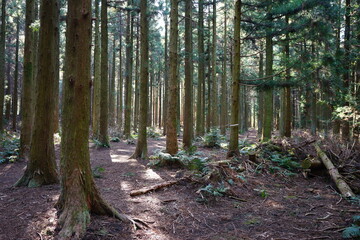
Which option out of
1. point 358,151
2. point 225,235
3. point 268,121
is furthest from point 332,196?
point 268,121

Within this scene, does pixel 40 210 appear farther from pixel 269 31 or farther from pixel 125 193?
pixel 269 31

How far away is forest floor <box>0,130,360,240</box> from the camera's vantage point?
3697 millimetres

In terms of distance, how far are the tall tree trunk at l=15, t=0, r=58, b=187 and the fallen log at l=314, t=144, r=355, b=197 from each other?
6.72 metres

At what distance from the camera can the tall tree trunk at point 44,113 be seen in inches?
230

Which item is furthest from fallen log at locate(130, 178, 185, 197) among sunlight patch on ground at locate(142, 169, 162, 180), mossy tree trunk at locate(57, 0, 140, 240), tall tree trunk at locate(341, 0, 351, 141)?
tall tree trunk at locate(341, 0, 351, 141)

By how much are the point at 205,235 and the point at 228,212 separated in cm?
116

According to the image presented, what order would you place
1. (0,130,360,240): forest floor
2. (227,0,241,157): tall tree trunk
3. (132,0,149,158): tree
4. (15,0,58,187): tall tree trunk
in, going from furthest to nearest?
(132,0,149,158): tree < (227,0,241,157): tall tree trunk < (15,0,58,187): tall tree trunk < (0,130,360,240): forest floor

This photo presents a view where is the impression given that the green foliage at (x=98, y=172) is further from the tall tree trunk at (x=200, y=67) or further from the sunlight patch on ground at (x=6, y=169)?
the tall tree trunk at (x=200, y=67)

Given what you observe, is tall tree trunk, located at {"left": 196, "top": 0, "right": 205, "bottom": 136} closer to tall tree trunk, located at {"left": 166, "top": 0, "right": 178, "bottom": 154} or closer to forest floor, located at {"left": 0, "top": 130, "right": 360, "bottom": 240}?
tall tree trunk, located at {"left": 166, "top": 0, "right": 178, "bottom": 154}

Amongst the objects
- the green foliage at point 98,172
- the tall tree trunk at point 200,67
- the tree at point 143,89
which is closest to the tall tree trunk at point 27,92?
the green foliage at point 98,172

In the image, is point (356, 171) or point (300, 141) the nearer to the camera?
point (356, 171)

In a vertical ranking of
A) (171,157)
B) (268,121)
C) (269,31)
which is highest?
Result: (269,31)

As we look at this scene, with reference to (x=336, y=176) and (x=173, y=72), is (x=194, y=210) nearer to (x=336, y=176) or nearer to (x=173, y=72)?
(x=336, y=176)

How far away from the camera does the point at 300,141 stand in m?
9.60
